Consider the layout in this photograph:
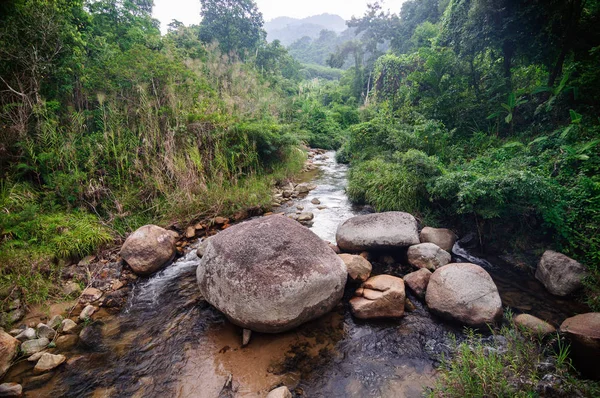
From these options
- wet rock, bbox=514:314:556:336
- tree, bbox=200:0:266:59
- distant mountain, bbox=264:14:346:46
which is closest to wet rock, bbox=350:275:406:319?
wet rock, bbox=514:314:556:336

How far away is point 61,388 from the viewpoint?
227 cm

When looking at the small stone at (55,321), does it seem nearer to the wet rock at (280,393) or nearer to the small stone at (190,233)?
the small stone at (190,233)

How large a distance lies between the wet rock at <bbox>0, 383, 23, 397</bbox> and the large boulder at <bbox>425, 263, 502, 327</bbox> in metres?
4.00

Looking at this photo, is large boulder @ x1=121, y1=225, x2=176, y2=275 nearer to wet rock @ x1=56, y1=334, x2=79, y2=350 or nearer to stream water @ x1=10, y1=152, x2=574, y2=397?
stream water @ x1=10, y1=152, x2=574, y2=397

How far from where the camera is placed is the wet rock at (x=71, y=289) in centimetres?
326

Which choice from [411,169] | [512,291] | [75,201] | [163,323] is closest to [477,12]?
[411,169]

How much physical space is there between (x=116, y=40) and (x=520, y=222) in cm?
1337

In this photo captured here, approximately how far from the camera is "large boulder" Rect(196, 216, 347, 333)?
259 centimetres

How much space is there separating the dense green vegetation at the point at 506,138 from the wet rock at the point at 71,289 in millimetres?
5231

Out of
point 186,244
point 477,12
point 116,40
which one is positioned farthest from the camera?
point 116,40

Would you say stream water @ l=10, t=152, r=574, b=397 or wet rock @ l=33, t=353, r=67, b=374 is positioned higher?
wet rock @ l=33, t=353, r=67, b=374

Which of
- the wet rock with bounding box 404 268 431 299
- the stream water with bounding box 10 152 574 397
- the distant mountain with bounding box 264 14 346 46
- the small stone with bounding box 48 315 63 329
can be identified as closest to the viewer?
the stream water with bounding box 10 152 574 397

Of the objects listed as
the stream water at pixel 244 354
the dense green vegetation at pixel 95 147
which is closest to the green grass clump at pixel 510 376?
the stream water at pixel 244 354

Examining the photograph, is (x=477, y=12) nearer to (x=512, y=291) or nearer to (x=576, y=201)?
(x=576, y=201)
